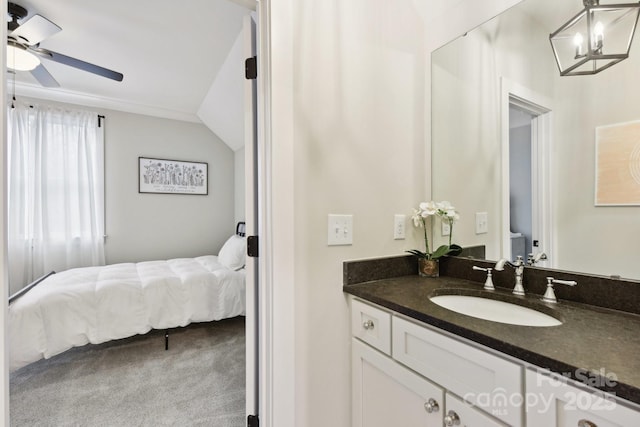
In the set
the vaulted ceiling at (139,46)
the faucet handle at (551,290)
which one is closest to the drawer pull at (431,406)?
the faucet handle at (551,290)

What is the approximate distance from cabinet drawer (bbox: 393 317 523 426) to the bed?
2.09 meters

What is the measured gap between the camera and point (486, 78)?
1.35 m

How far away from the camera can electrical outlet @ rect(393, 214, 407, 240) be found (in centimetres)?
137

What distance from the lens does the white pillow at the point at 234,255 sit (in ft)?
9.82

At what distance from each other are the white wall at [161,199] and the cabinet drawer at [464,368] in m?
3.98

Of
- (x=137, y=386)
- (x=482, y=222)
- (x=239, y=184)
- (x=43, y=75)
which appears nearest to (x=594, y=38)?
(x=482, y=222)

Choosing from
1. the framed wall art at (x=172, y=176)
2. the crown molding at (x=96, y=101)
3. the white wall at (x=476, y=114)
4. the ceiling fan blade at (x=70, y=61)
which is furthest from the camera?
the framed wall art at (x=172, y=176)

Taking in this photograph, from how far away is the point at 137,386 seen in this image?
1.96m

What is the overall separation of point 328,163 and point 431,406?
0.89 meters

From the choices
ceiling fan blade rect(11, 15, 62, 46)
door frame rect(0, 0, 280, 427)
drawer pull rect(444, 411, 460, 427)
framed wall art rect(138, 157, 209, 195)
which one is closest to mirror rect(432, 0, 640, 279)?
drawer pull rect(444, 411, 460, 427)

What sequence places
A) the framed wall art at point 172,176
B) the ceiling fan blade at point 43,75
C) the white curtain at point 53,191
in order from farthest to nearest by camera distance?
the framed wall art at point 172,176 < the white curtain at point 53,191 < the ceiling fan blade at point 43,75

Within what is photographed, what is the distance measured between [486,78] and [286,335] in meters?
1.45

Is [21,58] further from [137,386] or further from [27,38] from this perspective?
[137,386]

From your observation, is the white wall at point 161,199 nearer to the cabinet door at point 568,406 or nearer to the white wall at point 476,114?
the white wall at point 476,114
